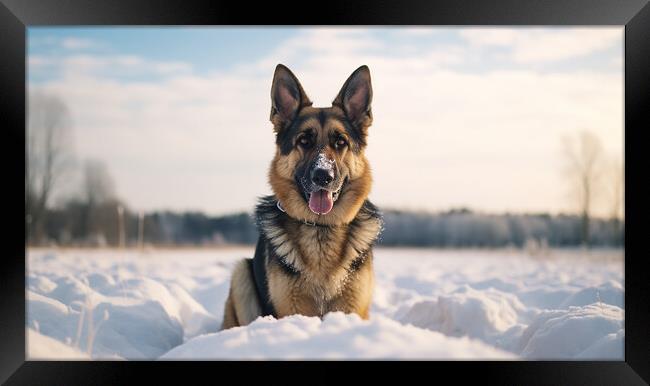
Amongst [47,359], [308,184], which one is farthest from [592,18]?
[47,359]

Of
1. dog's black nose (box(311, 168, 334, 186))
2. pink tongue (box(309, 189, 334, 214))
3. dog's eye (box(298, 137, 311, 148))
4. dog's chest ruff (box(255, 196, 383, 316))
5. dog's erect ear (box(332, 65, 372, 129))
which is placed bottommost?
dog's chest ruff (box(255, 196, 383, 316))

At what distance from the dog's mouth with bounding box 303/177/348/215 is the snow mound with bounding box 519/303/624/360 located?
6.90 feet

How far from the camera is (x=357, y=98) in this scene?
4652 millimetres

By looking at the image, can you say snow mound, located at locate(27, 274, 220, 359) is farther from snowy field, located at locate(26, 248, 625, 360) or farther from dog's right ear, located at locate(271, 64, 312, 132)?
dog's right ear, located at locate(271, 64, 312, 132)

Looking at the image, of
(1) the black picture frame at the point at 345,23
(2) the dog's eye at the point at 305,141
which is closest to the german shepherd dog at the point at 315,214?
(2) the dog's eye at the point at 305,141

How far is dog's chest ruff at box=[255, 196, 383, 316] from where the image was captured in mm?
4410

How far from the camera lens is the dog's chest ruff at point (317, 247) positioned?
441cm

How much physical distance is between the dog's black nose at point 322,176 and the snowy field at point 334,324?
3.92 feet

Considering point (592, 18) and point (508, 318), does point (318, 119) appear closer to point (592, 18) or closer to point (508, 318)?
point (592, 18)

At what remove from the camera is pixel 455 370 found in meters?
3.43

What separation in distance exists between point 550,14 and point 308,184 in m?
2.42

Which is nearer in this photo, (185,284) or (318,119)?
(318,119)

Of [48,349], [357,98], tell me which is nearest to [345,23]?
[357,98]

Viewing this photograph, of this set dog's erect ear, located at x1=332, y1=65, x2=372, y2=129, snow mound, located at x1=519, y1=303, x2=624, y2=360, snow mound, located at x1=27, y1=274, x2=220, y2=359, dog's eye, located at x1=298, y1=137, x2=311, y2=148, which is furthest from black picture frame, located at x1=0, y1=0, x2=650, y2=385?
dog's eye, located at x1=298, y1=137, x2=311, y2=148
